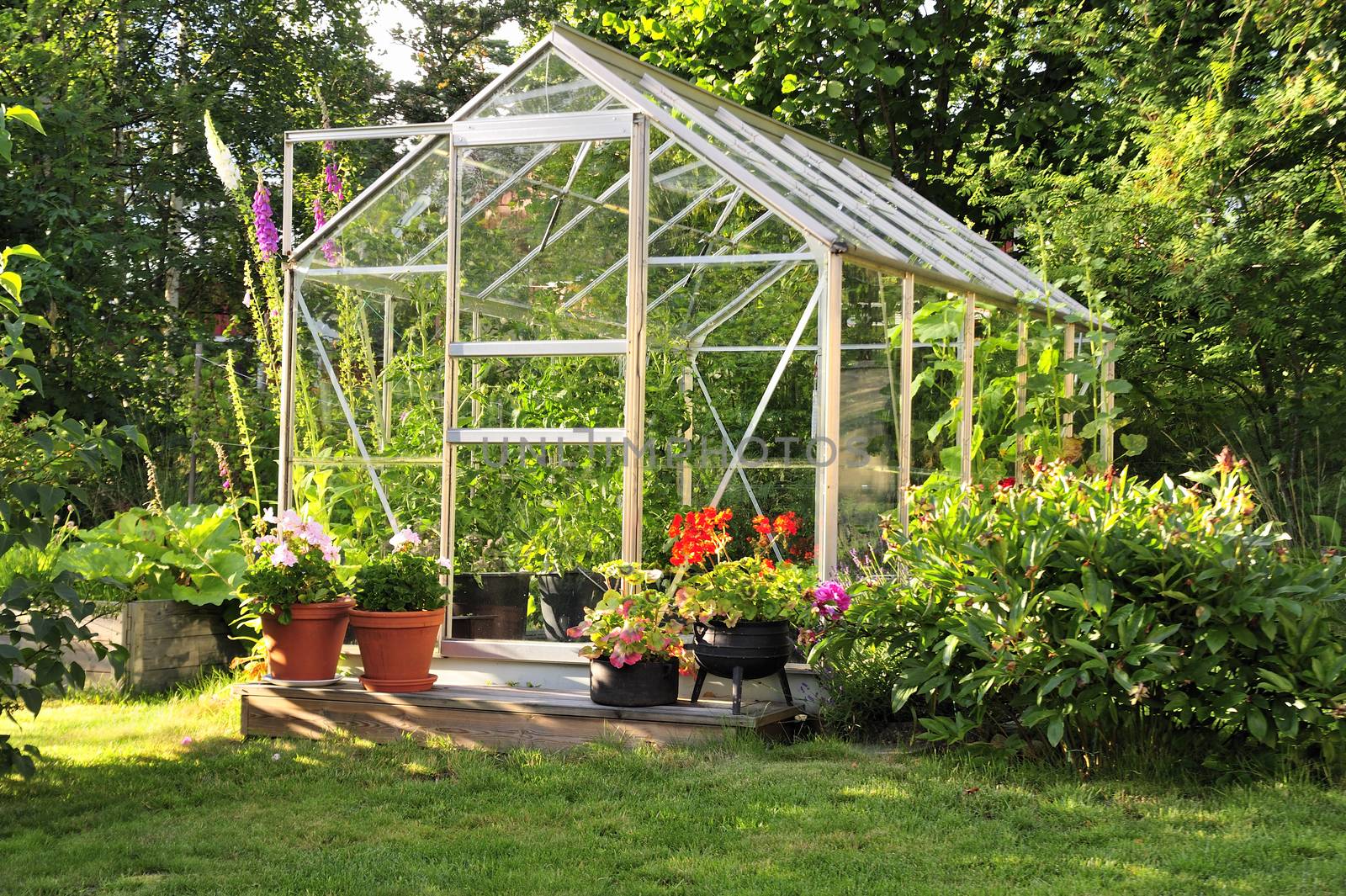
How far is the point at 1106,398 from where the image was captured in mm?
6902

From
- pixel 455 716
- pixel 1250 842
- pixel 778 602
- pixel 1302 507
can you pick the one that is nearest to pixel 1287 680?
pixel 1250 842

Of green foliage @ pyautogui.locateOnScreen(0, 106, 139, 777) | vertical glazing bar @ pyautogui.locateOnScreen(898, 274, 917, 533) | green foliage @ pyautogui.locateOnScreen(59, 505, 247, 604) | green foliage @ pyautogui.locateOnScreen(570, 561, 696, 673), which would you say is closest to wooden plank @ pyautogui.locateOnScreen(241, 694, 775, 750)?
green foliage @ pyautogui.locateOnScreen(570, 561, 696, 673)

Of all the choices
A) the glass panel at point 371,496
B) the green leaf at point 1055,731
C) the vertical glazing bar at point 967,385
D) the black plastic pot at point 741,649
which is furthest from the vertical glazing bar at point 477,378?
the green leaf at point 1055,731

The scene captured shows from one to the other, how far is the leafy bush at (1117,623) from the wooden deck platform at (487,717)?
76 cm

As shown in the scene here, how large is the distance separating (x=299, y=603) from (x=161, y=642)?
1327 mm

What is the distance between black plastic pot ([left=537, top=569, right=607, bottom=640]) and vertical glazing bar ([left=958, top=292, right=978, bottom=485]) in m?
1.94

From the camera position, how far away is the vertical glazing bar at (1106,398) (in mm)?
6875

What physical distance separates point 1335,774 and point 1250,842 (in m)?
0.80

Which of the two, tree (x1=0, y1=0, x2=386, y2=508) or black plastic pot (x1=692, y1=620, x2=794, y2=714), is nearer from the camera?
black plastic pot (x1=692, y1=620, x2=794, y2=714)

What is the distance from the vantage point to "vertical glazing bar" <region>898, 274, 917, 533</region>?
6312 millimetres

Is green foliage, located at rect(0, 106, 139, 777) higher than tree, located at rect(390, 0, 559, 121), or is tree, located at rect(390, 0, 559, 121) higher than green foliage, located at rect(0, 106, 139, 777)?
tree, located at rect(390, 0, 559, 121)

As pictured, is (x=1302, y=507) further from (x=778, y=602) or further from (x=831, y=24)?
(x=831, y=24)

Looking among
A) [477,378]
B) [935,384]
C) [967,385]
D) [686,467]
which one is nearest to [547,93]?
[477,378]

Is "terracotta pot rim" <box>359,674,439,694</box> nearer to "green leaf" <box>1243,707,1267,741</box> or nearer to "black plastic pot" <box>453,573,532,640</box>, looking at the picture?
"black plastic pot" <box>453,573,532,640</box>
